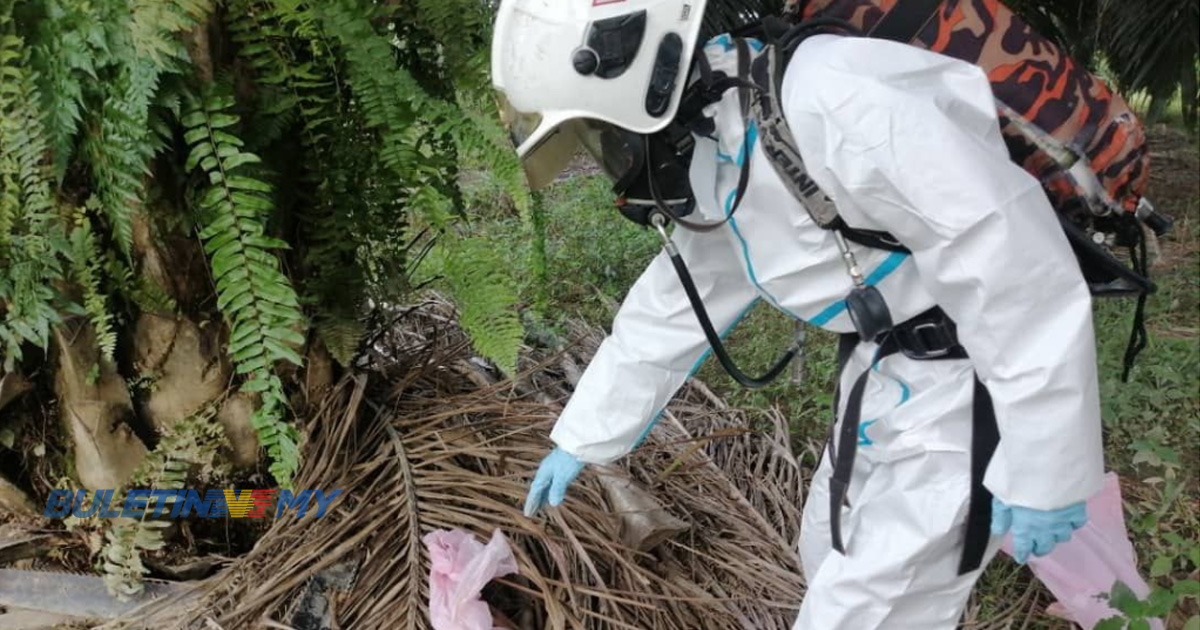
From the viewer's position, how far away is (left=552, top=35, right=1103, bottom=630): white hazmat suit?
124 cm

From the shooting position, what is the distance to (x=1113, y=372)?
3.09 m

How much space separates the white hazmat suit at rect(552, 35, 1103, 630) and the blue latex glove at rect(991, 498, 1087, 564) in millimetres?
35

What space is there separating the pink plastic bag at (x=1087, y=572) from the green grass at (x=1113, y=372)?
0.29 feet

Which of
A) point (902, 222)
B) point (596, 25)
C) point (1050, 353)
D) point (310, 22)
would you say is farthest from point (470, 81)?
point (1050, 353)

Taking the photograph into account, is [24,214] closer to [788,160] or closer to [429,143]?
[429,143]

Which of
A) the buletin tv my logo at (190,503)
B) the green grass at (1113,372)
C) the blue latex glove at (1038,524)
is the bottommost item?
the green grass at (1113,372)

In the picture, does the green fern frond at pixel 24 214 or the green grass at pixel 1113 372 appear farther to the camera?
the green grass at pixel 1113 372

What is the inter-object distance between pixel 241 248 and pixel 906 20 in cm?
128

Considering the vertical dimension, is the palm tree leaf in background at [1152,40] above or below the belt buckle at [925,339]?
below

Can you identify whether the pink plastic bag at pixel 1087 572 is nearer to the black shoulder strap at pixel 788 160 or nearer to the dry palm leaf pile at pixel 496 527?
the dry palm leaf pile at pixel 496 527

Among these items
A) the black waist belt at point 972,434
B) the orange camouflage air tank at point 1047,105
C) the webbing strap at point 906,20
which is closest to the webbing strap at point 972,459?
the black waist belt at point 972,434

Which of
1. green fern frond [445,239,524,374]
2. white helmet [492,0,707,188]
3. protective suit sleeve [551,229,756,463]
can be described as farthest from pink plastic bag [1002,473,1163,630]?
white helmet [492,0,707,188]

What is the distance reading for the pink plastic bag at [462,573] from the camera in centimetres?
182

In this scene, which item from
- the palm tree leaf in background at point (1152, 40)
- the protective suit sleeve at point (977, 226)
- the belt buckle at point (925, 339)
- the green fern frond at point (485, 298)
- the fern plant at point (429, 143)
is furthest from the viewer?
the palm tree leaf in background at point (1152, 40)
